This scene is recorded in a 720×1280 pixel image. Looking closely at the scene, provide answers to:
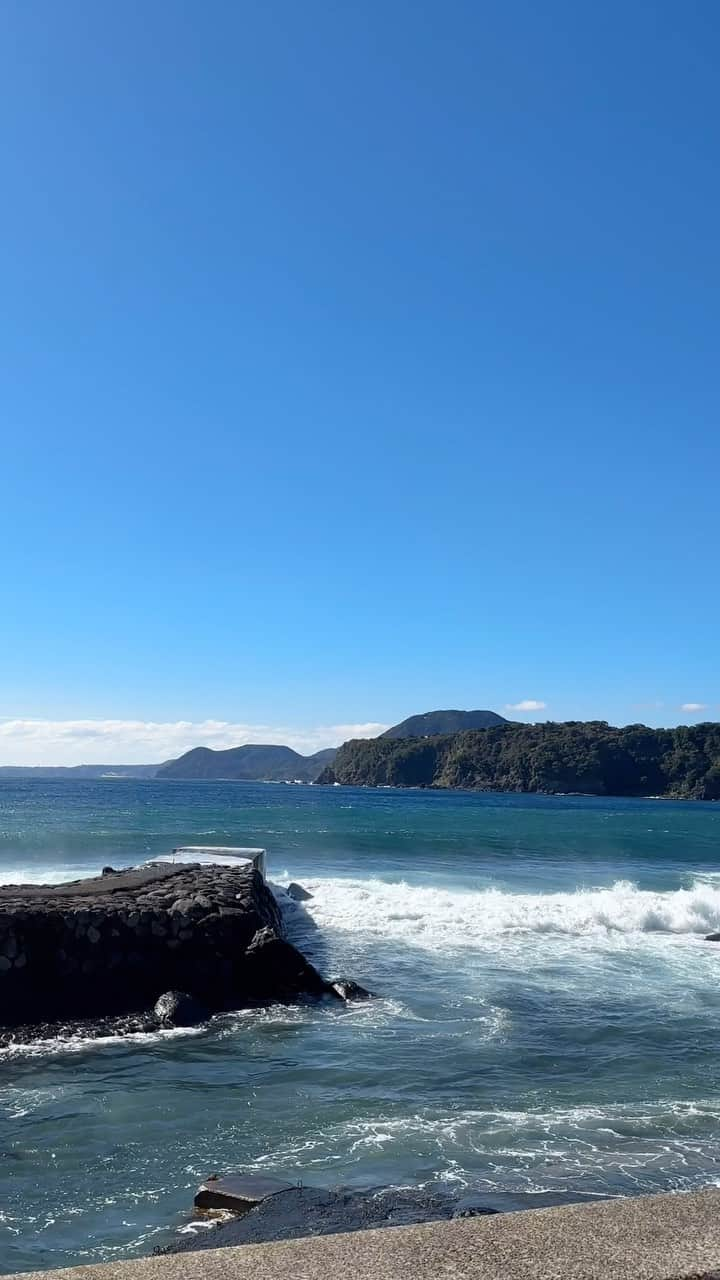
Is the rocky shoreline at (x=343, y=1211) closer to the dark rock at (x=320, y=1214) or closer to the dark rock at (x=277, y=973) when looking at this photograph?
the dark rock at (x=320, y=1214)

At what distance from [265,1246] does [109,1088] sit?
7.94m

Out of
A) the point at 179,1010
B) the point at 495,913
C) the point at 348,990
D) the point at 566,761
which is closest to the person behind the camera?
the point at 179,1010

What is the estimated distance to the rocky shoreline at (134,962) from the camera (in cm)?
1275

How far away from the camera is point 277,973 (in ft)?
46.6

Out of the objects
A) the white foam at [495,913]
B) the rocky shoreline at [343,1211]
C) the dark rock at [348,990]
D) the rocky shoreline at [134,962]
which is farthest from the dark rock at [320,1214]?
the white foam at [495,913]

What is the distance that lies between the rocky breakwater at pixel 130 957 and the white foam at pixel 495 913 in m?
5.16

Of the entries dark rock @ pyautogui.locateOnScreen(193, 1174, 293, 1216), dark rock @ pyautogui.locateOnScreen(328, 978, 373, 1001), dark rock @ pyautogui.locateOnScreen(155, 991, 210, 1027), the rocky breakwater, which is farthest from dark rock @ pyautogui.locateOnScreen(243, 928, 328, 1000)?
dark rock @ pyautogui.locateOnScreen(193, 1174, 293, 1216)

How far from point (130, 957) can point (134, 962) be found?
0.10 meters

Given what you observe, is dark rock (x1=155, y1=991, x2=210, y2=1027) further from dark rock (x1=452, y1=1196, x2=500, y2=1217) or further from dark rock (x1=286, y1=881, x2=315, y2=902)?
dark rock (x1=286, y1=881, x2=315, y2=902)

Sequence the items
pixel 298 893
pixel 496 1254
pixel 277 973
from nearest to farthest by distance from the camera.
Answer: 1. pixel 496 1254
2. pixel 277 973
3. pixel 298 893

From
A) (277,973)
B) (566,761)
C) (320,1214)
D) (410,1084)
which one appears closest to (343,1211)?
(320,1214)

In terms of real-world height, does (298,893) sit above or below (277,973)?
below

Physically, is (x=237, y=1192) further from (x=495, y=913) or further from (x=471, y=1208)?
(x=495, y=913)

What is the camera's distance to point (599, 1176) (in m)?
7.46
